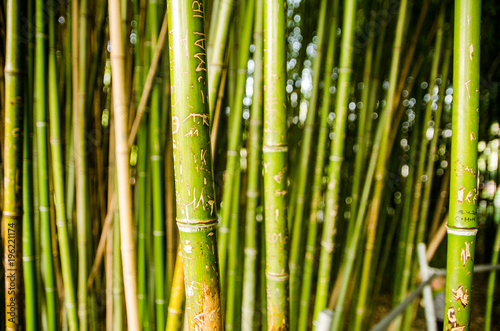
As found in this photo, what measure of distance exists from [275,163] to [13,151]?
0.43 m

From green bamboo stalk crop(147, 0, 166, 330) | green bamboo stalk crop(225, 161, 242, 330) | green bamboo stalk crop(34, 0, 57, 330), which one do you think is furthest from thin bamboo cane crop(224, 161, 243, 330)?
green bamboo stalk crop(34, 0, 57, 330)

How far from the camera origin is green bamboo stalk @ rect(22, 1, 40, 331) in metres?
0.58

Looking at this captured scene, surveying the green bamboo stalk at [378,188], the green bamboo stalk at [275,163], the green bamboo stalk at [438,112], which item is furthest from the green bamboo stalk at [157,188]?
the green bamboo stalk at [438,112]

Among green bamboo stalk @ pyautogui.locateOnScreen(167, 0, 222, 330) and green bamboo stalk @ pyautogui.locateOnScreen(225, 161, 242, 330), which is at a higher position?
green bamboo stalk @ pyautogui.locateOnScreen(167, 0, 222, 330)

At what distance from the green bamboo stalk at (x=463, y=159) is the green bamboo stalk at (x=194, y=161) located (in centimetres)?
32

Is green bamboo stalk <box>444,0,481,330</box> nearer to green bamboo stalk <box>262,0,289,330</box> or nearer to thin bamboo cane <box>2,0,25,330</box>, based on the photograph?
green bamboo stalk <box>262,0,289,330</box>

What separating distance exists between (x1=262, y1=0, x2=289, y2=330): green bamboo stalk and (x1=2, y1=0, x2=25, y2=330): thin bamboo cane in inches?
15.9

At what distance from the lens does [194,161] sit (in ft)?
1.09

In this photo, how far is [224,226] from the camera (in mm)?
681

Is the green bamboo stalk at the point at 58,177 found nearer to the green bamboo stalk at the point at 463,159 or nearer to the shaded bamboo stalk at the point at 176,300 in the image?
the shaded bamboo stalk at the point at 176,300

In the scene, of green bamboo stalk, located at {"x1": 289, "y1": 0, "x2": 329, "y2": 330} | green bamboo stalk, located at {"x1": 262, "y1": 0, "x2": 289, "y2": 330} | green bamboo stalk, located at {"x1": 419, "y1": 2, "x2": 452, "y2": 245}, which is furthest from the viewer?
green bamboo stalk, located at {"x1": 419, "y1": 2, "x2": 452, "y2": 245}

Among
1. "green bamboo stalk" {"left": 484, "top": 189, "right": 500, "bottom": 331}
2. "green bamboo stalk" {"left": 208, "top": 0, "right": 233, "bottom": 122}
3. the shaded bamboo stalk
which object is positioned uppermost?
"green bamboo stalk" {"left": 208, "top": 0, "right": 233, "bottom": 122}

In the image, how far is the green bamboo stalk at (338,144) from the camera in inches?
25.9

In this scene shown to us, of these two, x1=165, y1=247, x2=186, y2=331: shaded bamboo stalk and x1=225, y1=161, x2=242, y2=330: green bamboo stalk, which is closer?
x1=165, y1=247, x2=186, y2=331: shaded bamboo stalk
